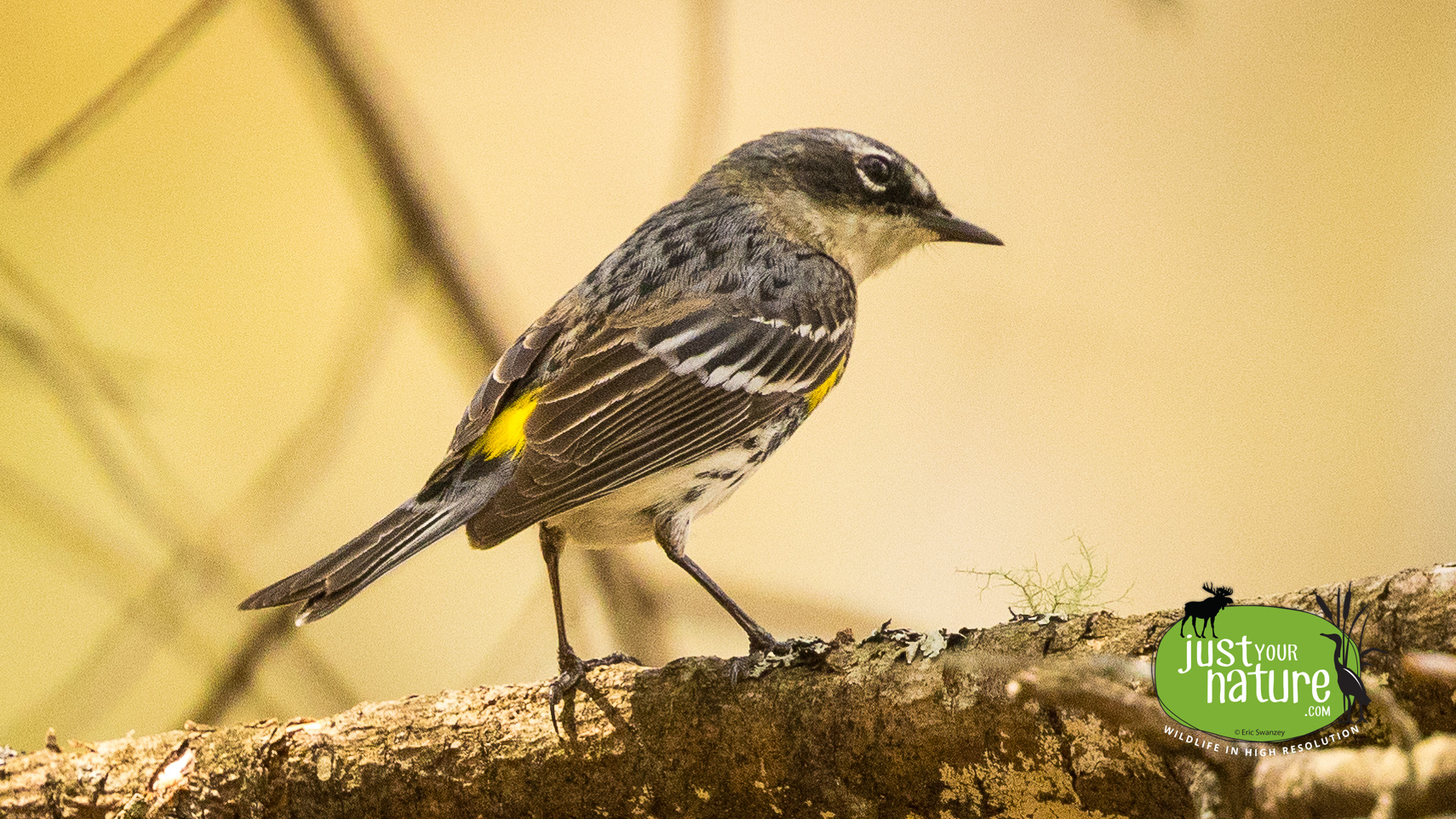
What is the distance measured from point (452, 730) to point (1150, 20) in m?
3.24

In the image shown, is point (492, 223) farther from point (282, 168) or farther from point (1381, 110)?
point (1381, 110)

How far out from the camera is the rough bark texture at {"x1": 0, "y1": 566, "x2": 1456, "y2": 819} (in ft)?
4.00

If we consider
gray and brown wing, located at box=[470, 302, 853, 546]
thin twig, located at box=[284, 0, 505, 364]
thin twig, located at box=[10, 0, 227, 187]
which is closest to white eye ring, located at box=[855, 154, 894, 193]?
gray and brown wing, located at box=[470, 302, 853, 546]

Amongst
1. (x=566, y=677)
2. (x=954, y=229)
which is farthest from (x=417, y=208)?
(x=566, y=677)

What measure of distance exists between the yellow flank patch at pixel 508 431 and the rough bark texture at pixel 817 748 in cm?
49

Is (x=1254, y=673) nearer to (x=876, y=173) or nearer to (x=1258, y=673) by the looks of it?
(x=1258, y=673)

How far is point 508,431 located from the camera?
2.29 m

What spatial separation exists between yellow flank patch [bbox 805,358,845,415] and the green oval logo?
115cm

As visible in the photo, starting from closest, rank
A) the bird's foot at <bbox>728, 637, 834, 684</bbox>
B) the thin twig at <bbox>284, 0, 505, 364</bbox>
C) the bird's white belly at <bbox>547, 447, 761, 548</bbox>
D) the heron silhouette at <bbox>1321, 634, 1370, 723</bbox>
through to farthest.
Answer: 1. the heron silhouette at <bbox>1321, 634, 1370, 723</bbox>
2. the bird's foot at <bbox>728, 637, 834, 684</bbox>
3. the bird's white belly at <bbox>547, 447, 761, 548</bbox>
4. the thin twig at <bbox>284, 0, 505, 364</bbox>

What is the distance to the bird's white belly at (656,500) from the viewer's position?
2.23 m

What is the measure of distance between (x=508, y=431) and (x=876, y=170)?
116cm

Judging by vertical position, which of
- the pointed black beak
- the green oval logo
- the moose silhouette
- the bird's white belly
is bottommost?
the green oval logo

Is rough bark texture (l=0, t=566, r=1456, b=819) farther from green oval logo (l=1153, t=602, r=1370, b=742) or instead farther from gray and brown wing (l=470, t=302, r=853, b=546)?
gray and brown wing (l=470, t=302, r=853, b=546)

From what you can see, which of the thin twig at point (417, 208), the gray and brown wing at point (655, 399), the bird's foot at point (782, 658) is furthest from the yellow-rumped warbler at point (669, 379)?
the thin twig at point (417, 208)
